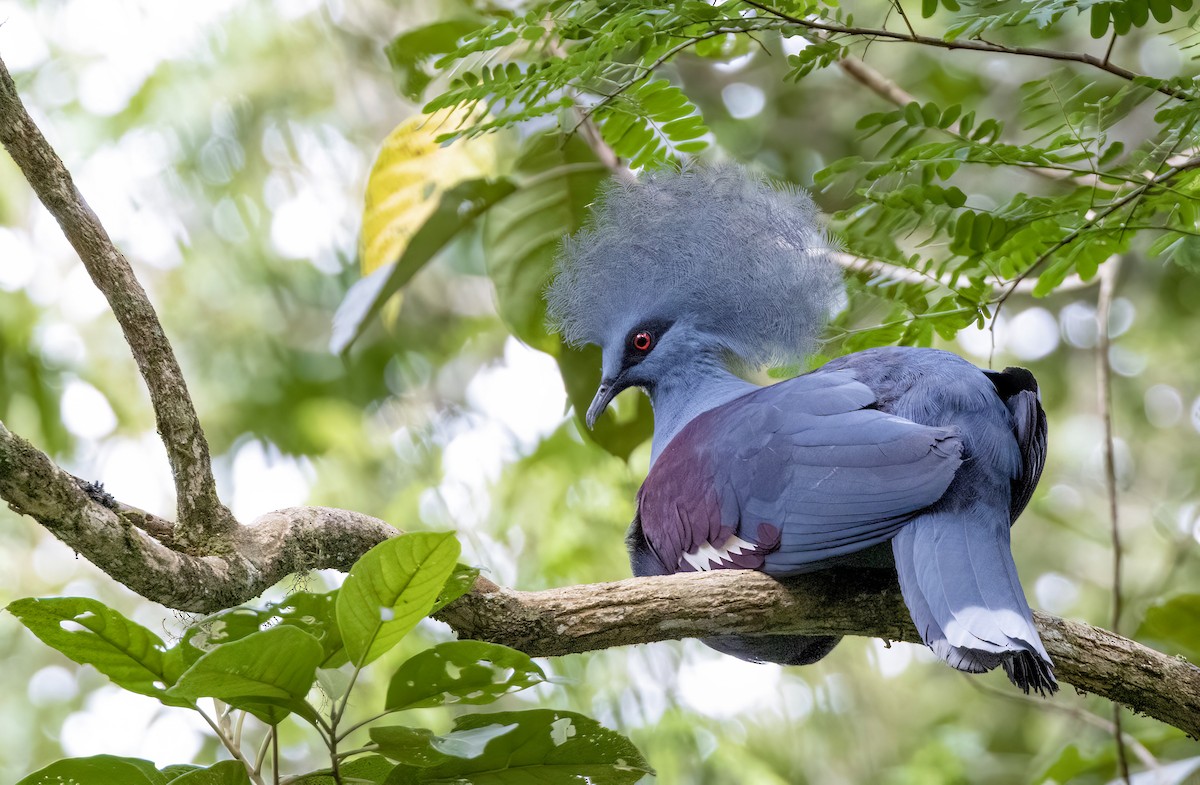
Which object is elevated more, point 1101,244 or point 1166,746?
point 1101,244

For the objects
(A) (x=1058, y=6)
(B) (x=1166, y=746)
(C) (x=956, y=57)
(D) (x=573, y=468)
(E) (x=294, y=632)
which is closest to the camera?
(E) (x=294, y=632)

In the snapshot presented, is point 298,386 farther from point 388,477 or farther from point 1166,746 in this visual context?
point 1166,746

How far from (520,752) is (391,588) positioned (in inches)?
10.7

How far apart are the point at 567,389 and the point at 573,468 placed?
3.70 feet

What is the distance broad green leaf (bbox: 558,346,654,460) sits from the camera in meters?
2.76

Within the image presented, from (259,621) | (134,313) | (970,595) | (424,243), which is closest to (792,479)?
(970,595)

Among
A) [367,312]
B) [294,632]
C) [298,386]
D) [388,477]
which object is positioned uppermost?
[298,386]

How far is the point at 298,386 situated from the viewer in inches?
186

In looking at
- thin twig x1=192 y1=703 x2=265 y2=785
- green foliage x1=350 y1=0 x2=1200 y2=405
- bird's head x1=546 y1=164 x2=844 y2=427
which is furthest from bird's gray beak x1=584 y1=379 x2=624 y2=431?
thin twig x1=192 y1=703 x2=265 y2=785

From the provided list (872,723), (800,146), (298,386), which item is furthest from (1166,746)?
(298,386)

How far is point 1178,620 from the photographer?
247cm

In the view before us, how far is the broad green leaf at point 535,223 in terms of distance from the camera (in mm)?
2793

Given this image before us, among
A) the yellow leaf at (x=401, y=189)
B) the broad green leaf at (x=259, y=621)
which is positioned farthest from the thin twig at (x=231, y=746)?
the yellow leaf at (x=401, y=189)

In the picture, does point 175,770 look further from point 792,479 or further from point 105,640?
point 792,479
